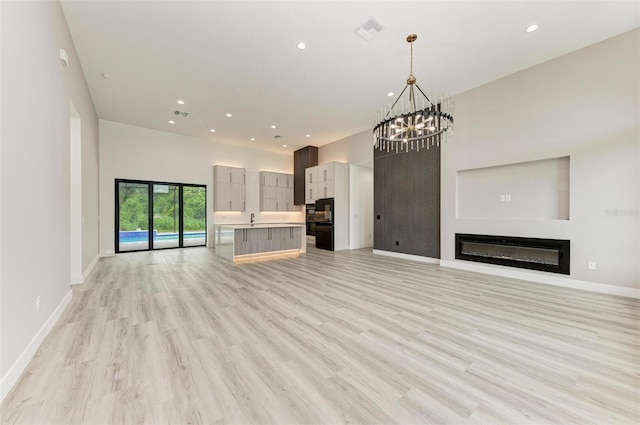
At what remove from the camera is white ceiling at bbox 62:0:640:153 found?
3.09m

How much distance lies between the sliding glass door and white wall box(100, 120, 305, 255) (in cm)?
20

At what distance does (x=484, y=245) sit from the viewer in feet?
16.5

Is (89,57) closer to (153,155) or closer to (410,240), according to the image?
(153,155)

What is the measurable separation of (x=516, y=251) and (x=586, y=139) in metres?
2.06

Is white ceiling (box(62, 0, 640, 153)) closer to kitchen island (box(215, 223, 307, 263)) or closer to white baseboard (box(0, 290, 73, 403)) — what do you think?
kitchen island (box(215, 223, 307, 263))

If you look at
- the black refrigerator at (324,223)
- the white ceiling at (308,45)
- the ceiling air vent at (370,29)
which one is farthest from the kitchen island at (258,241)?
the ceiling air vent at (370,29)

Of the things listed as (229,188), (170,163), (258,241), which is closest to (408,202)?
(258,241)

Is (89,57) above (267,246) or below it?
above

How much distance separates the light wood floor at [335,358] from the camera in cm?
150

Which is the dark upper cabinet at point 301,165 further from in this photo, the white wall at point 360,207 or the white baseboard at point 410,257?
the white baseboard at point 410,257

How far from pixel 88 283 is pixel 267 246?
3472mm

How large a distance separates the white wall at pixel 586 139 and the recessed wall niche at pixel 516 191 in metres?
0.21

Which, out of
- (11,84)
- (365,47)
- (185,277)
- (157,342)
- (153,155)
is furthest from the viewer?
(153,155)

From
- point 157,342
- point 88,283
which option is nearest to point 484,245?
point 157,342
